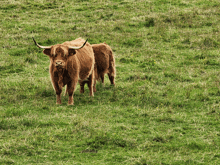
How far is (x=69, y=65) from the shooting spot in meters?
8.53

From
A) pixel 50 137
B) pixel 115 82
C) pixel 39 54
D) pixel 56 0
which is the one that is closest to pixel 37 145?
pixel 50 137

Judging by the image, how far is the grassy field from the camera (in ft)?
20.4

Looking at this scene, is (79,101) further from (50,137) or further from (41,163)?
(41,163)

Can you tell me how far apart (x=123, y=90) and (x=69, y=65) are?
207 centimetres

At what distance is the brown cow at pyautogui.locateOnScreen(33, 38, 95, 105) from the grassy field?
20.5 inches

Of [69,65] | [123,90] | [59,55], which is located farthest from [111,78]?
[59,55]

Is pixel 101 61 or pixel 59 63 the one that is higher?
pixel 59 63

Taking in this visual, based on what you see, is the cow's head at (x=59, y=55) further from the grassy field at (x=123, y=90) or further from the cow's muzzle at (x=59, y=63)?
the grassy field at (x=123, y=90)

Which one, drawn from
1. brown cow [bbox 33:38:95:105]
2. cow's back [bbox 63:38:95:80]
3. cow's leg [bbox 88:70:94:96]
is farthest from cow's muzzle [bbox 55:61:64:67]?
cow's leg [bbox 88:70:94:96]

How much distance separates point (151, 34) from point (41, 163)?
1071cm

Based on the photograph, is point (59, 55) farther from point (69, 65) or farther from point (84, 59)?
point (84, 59)

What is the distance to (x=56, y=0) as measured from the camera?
2070 cm

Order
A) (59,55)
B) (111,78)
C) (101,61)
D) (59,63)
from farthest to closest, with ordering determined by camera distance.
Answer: (111,78)
(101,61)
(59,55)
(59,63)

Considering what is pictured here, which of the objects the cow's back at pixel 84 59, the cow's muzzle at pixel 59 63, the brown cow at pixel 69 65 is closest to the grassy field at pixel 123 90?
the brown cow at pixel 69 65
